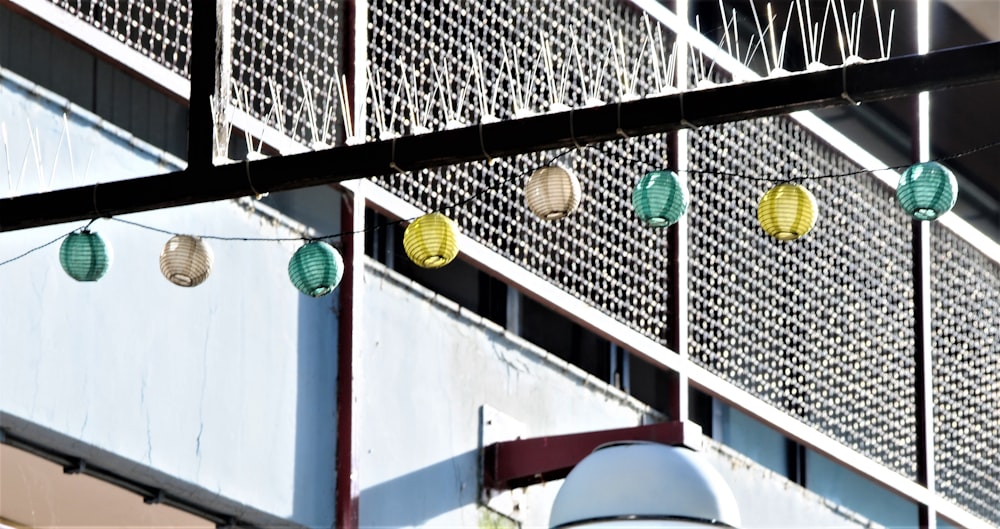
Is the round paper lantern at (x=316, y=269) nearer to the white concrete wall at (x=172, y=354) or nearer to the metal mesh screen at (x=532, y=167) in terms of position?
the white concrete wall at (x=172, y=354)

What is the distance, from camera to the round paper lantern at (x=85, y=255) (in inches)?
258

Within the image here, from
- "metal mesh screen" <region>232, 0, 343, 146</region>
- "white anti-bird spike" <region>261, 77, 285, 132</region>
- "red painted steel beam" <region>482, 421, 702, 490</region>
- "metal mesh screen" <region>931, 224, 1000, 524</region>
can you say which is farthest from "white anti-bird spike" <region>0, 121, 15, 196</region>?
"metal mesh screen" <region>931, 224, 1000, 524</region>

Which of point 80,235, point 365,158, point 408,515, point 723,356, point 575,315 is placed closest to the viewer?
point 365,158

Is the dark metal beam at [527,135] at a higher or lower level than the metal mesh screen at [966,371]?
lower

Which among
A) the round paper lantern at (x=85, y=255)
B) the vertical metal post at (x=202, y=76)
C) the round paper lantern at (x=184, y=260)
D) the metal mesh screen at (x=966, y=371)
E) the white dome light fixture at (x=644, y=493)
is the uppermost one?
the metal mesh screen at (x=966, y=371)

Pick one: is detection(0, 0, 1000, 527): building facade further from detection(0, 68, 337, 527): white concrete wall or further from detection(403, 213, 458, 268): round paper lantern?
detection(403, 213, 458, 268): round paper lantern

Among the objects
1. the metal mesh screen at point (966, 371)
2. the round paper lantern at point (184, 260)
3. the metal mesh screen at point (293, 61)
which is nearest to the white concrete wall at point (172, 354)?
the metal mesh screen at point (293, 61)

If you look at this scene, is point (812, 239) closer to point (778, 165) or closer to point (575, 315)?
point (778, 165)

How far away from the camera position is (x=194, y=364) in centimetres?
885

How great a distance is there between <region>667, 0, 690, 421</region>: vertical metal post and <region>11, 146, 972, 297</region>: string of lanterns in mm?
4843

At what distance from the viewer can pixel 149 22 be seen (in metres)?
10.2

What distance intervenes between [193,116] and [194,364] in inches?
110

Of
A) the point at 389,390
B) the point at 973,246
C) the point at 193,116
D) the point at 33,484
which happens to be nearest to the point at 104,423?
the point at 33,484

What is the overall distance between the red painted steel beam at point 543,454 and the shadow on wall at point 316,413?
117 centimetres
